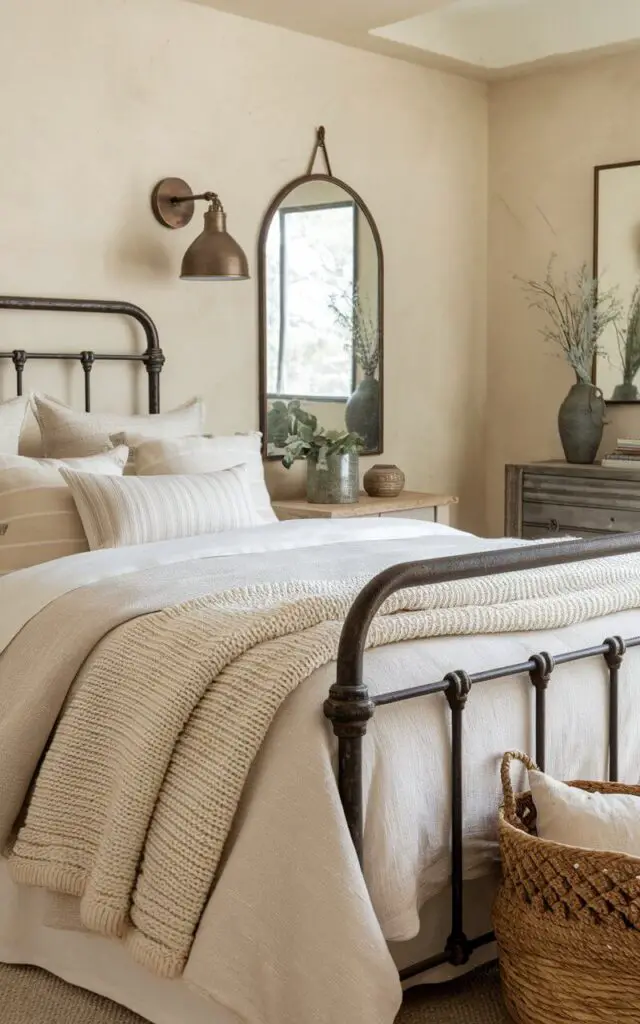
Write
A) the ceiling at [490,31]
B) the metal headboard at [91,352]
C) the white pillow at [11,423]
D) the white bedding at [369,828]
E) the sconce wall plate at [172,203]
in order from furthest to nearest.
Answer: the ceiling at [490,31], the sconce wall plate at [172,203], the metal headboard at [91,352], the white pillow at [11,423], the white bedding at [369,828]

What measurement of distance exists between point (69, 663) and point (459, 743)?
2.44 ft

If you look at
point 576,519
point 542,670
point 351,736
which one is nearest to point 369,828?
point 351,736

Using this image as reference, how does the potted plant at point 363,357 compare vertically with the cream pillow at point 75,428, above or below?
above

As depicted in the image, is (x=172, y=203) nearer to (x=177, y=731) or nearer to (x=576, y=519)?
(x=576, y=519)

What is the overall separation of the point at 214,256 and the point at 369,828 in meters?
2.28

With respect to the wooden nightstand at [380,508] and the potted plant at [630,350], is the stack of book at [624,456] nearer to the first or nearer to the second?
the potted plant at [630,350]

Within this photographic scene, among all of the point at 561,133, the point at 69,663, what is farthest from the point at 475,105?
the point at 69,663

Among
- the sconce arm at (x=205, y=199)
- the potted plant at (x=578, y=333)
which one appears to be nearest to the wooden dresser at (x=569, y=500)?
the potted plant at (x=578, y=333)

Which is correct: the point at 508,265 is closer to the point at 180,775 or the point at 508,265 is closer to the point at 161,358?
the point at 161,358

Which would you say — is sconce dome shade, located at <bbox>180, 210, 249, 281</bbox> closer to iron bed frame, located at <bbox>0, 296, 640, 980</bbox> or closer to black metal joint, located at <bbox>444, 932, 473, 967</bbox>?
iron bed frame, located at <bbox>0, 296, 640, 980</bbox>

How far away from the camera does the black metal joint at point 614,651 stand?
2229 millimetres

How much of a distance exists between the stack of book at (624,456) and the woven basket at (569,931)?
8.65ft

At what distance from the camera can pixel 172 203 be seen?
395 centimetres

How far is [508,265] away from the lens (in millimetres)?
5066
